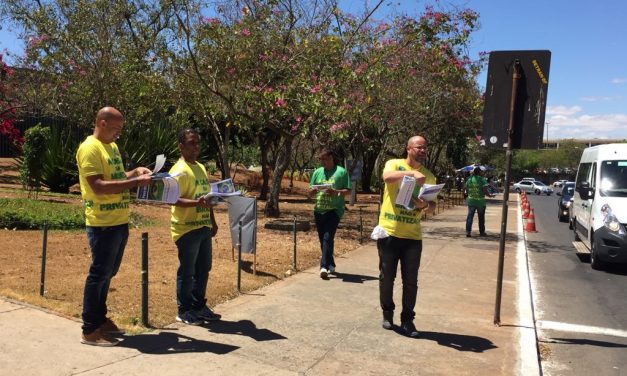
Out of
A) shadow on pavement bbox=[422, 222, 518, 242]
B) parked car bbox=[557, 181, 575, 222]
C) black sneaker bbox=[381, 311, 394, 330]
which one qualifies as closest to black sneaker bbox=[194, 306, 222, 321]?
black sneaker bbox=[381, 311, 394, 330]

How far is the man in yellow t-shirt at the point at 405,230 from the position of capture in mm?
5262

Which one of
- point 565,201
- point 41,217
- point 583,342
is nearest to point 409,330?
point 583,342

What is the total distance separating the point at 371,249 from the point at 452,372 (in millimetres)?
6340

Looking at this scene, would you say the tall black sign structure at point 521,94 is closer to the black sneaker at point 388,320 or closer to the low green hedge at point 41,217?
the black sneaker at point 388,320

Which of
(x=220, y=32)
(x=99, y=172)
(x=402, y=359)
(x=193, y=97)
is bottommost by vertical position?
(x=402, y=359)

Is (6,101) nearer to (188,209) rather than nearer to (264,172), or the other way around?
(264,172)

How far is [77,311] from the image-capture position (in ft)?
17.6

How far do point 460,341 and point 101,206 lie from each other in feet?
11.6

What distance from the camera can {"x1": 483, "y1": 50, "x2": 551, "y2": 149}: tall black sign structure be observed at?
6012 mm

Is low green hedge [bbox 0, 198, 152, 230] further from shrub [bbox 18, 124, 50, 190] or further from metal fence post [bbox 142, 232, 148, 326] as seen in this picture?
metal fence post [bbox 142, 232, 148, 326]

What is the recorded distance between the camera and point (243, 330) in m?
5.32

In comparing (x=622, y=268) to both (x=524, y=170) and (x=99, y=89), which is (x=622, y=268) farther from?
(x=524, y=170)

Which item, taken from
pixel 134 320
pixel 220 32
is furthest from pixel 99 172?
pixel 220 32

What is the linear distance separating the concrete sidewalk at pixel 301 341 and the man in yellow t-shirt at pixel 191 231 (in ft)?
0.78
